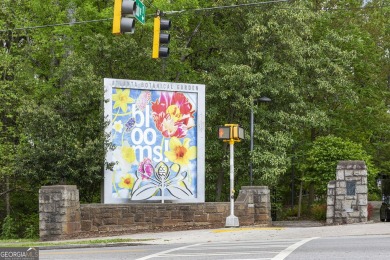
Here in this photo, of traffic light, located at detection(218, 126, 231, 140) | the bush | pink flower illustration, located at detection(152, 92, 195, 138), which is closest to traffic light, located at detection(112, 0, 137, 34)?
traffic light, located at detection(218, 126, 231, 140)

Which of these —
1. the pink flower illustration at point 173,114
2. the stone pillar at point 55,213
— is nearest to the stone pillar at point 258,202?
the pink flower illustration at point 173,114

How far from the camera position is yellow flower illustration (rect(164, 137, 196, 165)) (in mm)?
27781

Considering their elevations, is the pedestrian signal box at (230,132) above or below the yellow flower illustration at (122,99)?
below

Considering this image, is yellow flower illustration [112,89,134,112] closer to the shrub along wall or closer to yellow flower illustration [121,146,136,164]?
yellow flower illustration [121,146,136,164]

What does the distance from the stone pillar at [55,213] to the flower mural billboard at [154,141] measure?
104 inches

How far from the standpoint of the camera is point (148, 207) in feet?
86.8

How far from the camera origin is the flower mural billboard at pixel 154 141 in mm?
27062

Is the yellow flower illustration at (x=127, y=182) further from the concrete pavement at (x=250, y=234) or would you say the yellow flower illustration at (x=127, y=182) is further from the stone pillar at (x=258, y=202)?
the stone pillar at (x=258, y=202)

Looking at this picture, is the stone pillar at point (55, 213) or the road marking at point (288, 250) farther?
the stone pillar at point (55, 213)

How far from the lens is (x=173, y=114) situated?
91.7ft

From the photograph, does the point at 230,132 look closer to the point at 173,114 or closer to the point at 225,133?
the point at 225,133

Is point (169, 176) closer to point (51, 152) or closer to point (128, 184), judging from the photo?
point (128, 184)

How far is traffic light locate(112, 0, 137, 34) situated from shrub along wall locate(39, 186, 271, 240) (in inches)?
299

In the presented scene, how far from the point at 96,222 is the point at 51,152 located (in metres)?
3.67
